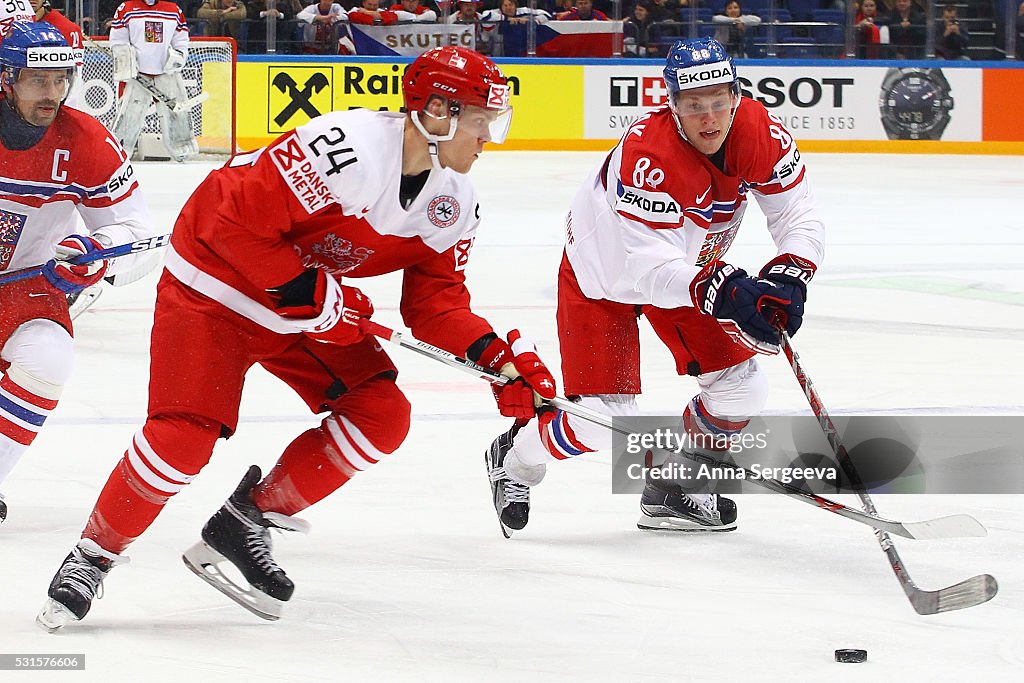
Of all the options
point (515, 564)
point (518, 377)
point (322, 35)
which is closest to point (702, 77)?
point (518, 377)

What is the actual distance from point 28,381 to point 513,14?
33.0 feet

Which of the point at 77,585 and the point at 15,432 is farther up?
the point at 15,432

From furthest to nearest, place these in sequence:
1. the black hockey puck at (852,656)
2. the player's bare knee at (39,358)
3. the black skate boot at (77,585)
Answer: the player's bare knee at (39,358) → the black skate boot at (77,585) → the black hockey puck at (852,656)

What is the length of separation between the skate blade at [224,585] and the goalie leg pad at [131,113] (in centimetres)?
866

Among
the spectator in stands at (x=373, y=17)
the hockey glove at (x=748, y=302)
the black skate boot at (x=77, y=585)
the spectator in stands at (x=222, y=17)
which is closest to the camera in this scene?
the black skate boot at (x=77, y=585)

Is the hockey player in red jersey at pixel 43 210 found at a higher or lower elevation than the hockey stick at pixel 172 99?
higher

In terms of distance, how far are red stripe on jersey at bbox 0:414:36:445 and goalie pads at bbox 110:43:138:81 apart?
8060 millimetres

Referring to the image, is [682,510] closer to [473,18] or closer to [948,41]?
[473,18]

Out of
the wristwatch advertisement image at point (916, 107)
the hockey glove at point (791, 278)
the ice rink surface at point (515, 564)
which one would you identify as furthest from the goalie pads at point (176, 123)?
the hockey glove at point (791, 278)

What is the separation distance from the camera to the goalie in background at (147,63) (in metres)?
10.9

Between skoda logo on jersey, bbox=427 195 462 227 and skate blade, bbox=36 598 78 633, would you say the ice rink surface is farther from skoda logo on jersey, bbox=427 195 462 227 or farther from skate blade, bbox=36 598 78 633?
skoda logo on jersey, bbox=427 195 462 227

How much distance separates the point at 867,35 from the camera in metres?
12.5

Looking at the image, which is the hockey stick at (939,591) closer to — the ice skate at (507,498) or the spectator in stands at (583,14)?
the ice skate at (507,498)

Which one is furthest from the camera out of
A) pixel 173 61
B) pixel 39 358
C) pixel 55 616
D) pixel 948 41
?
pixel 948 41
